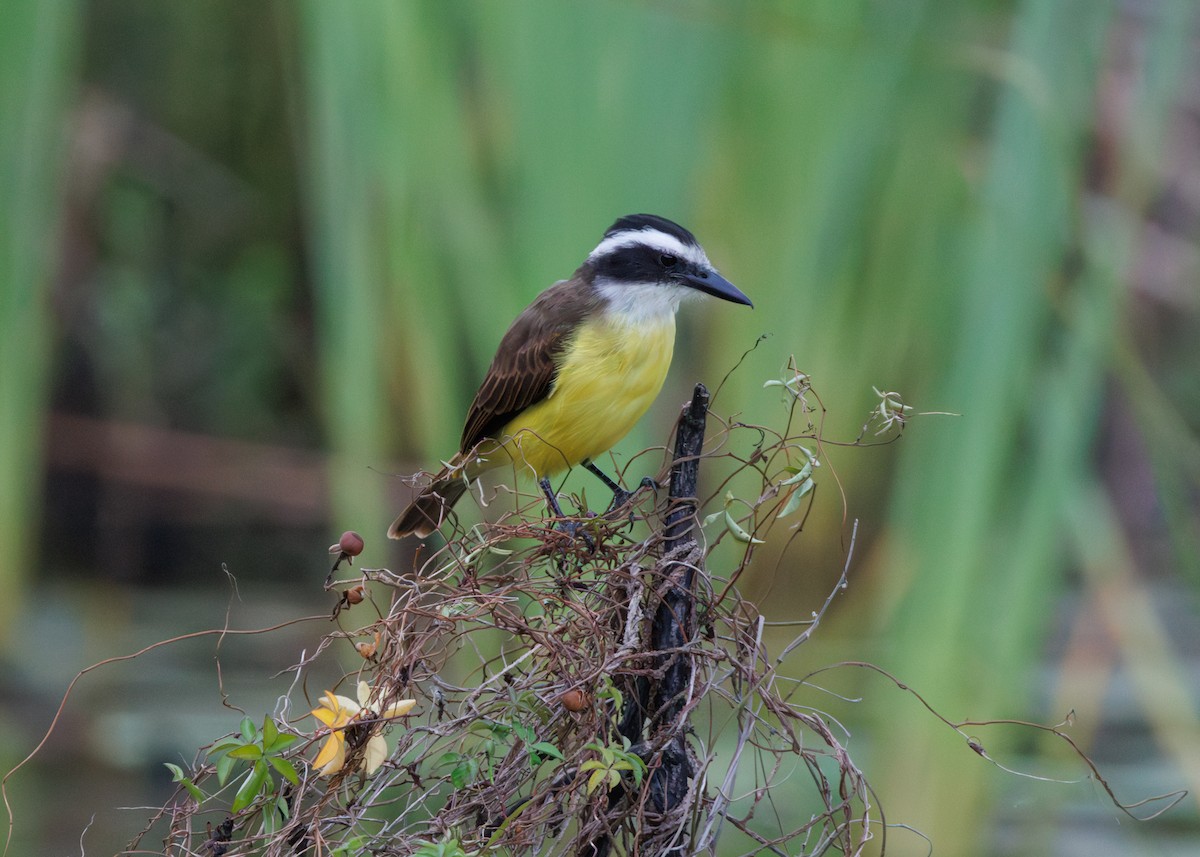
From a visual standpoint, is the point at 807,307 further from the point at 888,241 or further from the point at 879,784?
the point at 879,784

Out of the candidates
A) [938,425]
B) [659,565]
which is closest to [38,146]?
[938,425]

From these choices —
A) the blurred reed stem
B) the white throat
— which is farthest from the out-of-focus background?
the white throat

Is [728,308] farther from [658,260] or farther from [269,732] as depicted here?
[269,732]

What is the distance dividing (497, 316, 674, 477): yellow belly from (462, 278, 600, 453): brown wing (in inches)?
1.3

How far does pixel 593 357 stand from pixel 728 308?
54.6 inches

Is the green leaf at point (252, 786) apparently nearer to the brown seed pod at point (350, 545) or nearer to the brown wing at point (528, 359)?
the brown seed pod at point (350, 545)

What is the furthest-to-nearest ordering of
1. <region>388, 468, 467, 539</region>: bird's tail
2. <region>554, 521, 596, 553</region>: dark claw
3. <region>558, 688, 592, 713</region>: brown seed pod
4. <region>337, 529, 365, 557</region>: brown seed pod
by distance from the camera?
<region>388, 468, 467, 539</region>: bird's tail
<region>554, 521, 596, 553</region>: dark claw
<region>337, 529, 365, 557</region>: brown seed pod
<region>558, 688, 592, 713</region>: brown seed pod

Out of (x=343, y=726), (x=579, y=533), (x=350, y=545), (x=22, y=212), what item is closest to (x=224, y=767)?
(x=343, y=726)

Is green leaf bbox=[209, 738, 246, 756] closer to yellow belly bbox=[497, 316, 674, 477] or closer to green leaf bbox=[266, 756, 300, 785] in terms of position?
green leaf bbox=[266, 756, 300, 785]

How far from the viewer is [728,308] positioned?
4090 mm

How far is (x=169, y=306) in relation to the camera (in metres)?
7.20

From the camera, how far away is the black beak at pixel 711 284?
2.74 metres

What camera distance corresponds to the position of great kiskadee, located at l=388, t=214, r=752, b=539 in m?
2.76

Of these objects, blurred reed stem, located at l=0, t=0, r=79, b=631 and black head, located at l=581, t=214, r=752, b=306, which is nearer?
black head, located at l=581, t=214, r=752, b=306
